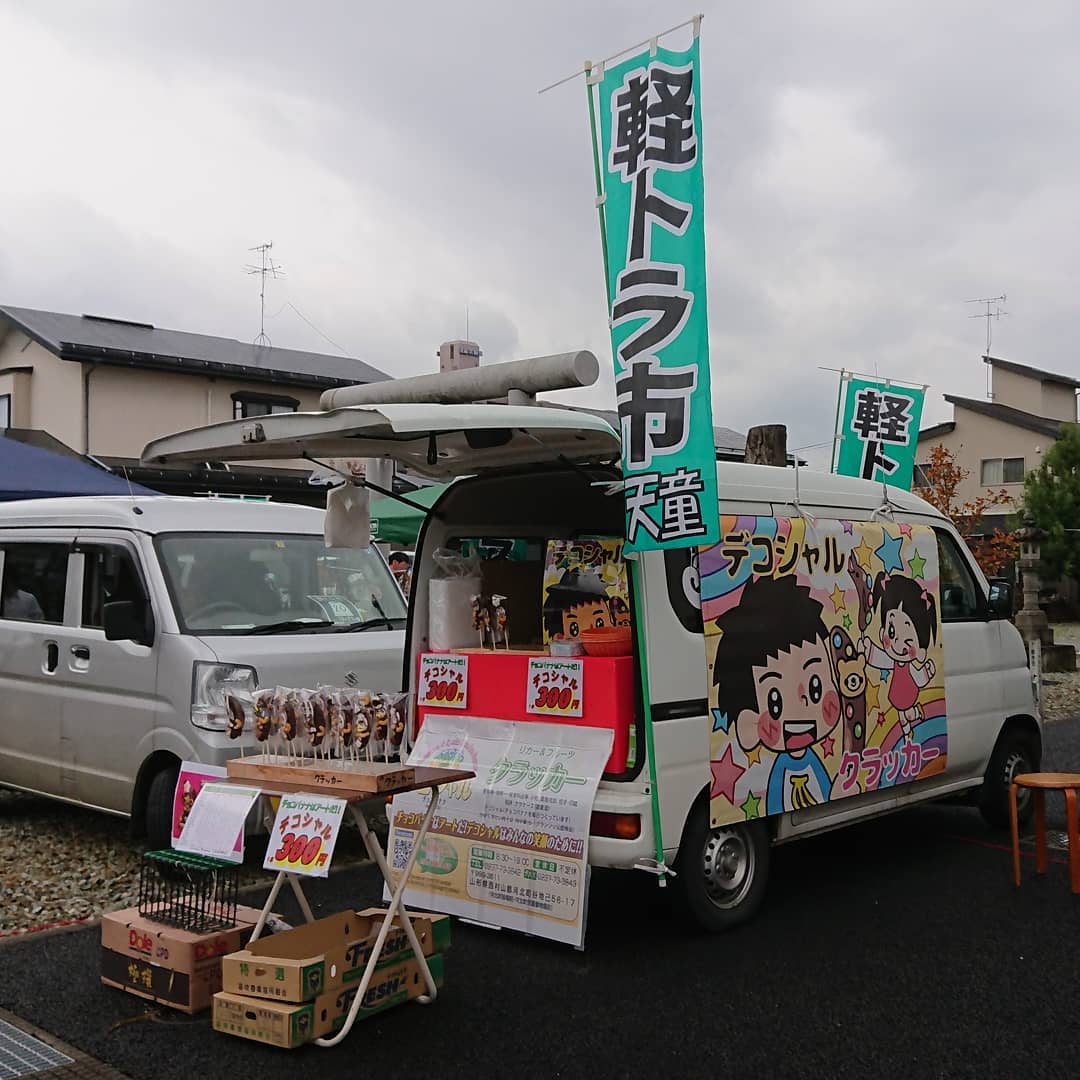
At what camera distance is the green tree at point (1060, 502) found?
3034 cm

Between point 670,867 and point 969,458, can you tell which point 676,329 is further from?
point 969,458

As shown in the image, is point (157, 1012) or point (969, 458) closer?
point (157, 1012)

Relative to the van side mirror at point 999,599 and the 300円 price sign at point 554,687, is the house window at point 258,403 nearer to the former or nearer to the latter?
the van side mirror at point 999,599

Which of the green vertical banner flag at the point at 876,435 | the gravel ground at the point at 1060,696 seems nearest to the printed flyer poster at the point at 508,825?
the green vertical banner flag at the point at 876,435

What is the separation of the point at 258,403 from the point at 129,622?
18.6 m

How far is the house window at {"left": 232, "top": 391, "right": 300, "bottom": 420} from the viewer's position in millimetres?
23750

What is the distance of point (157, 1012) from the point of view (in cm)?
427

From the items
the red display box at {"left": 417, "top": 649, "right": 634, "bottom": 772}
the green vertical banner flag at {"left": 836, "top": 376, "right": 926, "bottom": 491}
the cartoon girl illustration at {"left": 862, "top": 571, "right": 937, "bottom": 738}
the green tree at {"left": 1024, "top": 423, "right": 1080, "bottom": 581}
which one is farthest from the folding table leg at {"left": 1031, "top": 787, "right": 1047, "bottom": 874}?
the green tree at {"left": 1024, "top": 423, "right": 1080, "bottom": 581}

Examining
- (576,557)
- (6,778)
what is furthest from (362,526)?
(6,778)

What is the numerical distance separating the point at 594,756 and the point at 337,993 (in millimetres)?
1389

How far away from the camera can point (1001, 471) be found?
1409 inches

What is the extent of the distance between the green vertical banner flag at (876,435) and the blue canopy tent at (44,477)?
19.5 feet

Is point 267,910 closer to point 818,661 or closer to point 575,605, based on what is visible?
point 575,605

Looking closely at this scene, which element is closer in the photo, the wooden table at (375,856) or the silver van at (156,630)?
the wooden table at (375,856)
